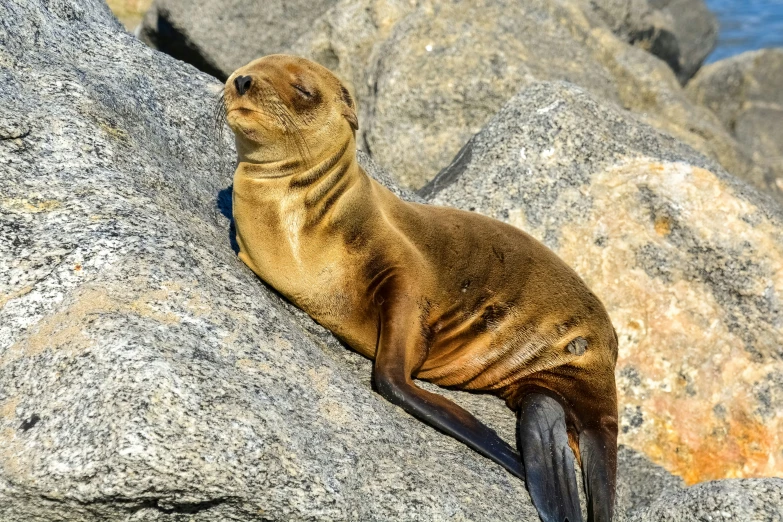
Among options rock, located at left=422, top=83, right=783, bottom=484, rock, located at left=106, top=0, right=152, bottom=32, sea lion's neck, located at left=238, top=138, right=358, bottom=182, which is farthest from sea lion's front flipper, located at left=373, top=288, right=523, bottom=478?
rock, located at left=106, top=0, right=152, bottom=32

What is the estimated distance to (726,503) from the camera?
4.60m

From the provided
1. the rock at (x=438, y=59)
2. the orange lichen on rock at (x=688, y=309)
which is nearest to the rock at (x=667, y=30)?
the rock at (x=438, y=59)

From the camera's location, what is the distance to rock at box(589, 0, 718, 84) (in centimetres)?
1485

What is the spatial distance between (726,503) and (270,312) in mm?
2493

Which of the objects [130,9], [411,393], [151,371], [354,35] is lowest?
[130,9]

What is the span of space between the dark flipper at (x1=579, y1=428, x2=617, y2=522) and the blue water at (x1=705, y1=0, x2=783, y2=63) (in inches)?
1032

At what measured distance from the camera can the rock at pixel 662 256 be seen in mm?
6039

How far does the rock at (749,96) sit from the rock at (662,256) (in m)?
10.1

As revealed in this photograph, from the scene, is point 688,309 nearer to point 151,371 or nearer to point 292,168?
point 292,168

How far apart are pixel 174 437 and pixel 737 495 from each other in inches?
114

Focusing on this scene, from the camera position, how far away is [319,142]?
16.0 feet

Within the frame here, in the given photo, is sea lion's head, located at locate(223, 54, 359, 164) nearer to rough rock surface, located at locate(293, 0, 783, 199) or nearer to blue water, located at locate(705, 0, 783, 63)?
rough rock surface, located at locate(293, 0, 783, 199)

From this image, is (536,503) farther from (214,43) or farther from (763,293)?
(214,43)

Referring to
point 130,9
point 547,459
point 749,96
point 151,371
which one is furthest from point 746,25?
point 151,371
